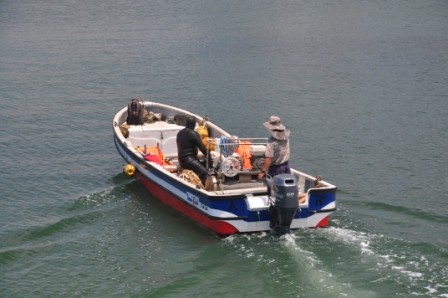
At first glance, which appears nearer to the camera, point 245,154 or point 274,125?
point 274,125

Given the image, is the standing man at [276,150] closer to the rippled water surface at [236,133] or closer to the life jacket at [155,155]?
the rippled water surface at [236,133]

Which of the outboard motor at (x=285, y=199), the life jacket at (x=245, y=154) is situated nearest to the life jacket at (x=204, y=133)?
the life jacket at (x=245, y=154)

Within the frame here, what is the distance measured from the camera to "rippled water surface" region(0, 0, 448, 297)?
45.4 ft

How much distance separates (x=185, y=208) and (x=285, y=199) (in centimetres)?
317

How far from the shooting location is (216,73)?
3591 cm

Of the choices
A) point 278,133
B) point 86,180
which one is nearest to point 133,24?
point 86,180

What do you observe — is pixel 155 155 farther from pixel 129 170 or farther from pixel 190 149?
pixel 190 149

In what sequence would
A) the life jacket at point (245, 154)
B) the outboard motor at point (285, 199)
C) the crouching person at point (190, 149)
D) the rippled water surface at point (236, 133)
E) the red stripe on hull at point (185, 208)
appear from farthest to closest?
the crouching person at point (190, 149) < the life jacket at point (245, 154) < the red stripe on hull at point (185, 208) < the outboard motor at point (285, 199) < the rippled water surface at point (236, 133)

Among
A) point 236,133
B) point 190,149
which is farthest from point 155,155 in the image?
point 236,133

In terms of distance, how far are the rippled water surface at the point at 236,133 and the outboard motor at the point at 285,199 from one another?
480mm

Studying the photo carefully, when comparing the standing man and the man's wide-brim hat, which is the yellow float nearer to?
the standing man

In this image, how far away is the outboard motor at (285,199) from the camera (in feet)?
46.5

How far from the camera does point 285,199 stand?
14172 mm

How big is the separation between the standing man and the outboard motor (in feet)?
2.90
